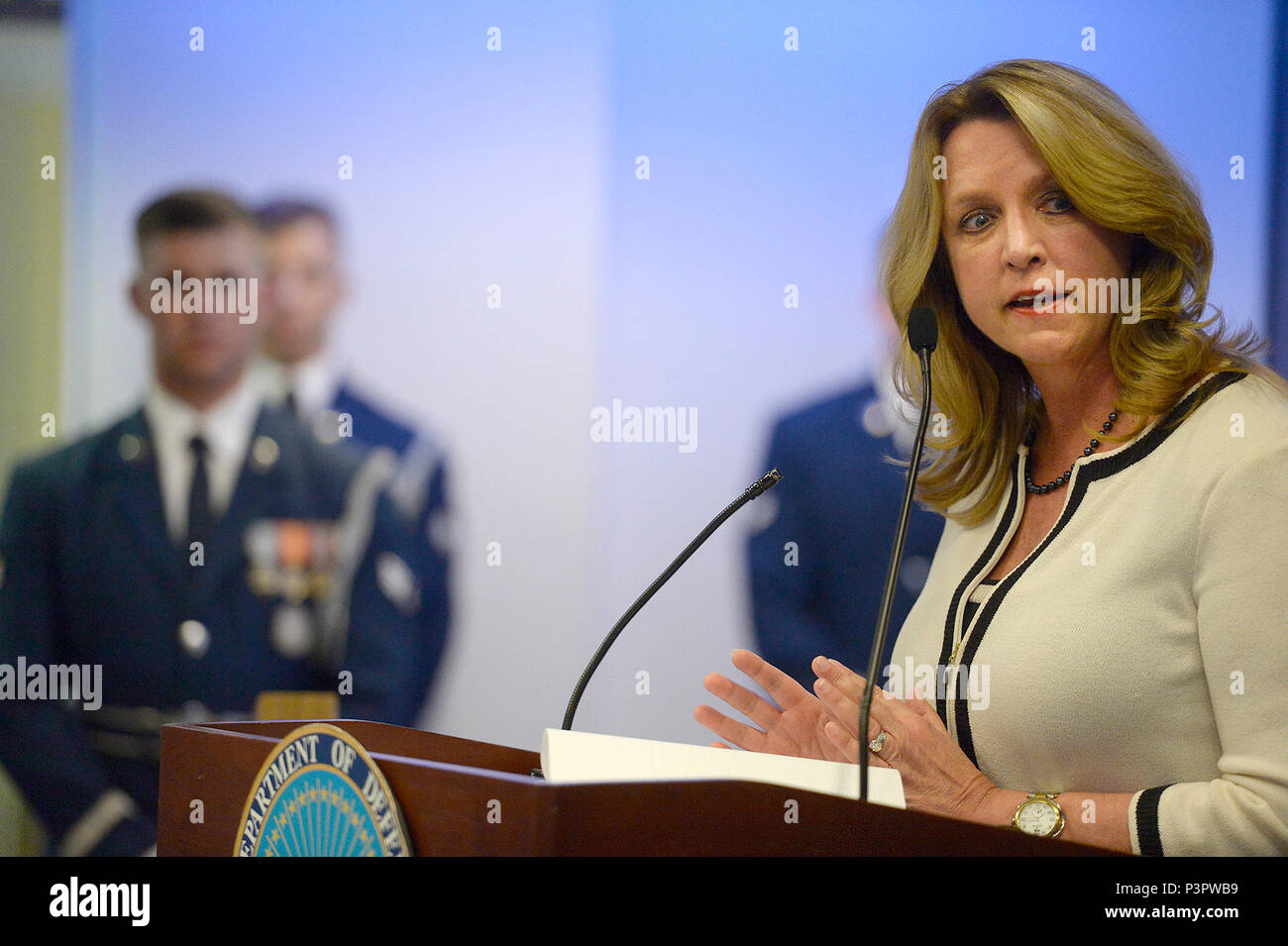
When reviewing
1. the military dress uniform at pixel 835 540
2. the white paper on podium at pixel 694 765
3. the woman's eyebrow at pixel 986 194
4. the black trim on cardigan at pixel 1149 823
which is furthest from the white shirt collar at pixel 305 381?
the black trim on cardigan at pixel 1149 823

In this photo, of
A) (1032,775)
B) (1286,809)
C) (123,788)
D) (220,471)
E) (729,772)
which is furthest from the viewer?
(220,471)

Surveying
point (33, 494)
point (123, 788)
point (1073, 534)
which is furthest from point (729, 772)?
point (33, 494)

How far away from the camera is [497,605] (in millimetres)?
3551

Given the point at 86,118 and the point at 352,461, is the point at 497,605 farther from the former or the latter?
the point at 86,118

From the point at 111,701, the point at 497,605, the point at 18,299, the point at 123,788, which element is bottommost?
the point at 123,788

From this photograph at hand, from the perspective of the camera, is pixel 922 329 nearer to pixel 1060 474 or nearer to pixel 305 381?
pixel 1060 474

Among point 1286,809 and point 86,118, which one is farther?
point 86,118

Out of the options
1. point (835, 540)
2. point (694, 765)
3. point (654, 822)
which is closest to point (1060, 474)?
point (694, 765)

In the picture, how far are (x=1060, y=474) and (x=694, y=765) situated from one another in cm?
82

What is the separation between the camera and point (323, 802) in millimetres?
972

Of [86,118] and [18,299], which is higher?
[86,118]

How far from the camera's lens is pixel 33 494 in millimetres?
3555
